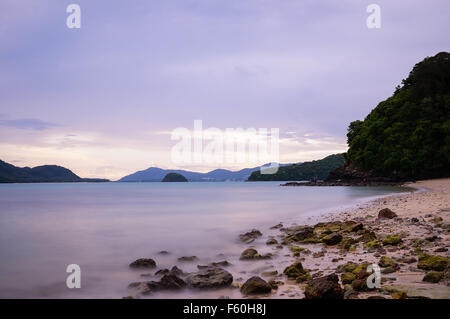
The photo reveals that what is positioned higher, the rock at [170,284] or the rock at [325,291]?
the rock at [325,291]

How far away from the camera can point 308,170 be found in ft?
545

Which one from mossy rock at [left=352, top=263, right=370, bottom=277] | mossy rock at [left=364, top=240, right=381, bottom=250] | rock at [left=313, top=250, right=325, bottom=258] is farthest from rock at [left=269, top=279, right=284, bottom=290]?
mossy rock at [left=364, top=240, right=381, bottom=250]

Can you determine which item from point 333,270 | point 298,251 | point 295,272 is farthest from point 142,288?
point 298,251

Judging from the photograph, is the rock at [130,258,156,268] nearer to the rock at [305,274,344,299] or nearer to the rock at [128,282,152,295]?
the rock at [128,282,152,295]

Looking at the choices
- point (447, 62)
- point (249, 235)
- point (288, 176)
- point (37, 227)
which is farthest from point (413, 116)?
point (288, 176)

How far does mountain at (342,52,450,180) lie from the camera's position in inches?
2302

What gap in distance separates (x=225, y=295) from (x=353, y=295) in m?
2.30

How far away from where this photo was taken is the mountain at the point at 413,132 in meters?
58.5

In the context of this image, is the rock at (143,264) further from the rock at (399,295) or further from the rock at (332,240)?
the rock at (399,295)

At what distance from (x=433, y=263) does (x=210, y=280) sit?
419 cm

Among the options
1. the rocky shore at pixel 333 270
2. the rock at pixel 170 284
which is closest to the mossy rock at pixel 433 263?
the rocky shore at pixel 333 270

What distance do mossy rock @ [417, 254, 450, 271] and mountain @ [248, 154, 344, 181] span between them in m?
154

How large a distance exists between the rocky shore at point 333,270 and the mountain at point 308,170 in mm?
150959
